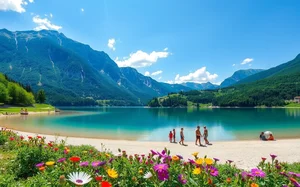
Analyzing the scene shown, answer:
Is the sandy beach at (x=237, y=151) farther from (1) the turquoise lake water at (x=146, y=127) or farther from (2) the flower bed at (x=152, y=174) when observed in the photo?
(1) the turquoise lake water at (x=146, y=127)

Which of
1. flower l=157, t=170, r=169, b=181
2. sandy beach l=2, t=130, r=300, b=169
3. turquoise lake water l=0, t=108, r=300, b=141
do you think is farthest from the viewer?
turquoise lake water l=0, t=108, r=300, b=141

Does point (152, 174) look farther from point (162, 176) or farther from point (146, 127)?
point (146, 127)

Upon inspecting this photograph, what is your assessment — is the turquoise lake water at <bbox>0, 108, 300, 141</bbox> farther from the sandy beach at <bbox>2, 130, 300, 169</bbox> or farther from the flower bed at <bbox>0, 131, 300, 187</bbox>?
the flower bed at <bbox>0, 131, 300, 187</bbox>

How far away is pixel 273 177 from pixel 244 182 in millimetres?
1798

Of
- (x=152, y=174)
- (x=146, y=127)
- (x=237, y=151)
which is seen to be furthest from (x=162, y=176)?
(x=146, y=127)

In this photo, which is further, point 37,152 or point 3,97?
point 3,97

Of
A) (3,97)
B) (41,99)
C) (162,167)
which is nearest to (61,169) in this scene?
(162,167)

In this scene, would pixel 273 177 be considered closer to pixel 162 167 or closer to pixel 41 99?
pixel 162 167

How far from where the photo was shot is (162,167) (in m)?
3.44

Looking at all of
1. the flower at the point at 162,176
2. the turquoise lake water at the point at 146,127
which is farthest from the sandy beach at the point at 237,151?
the flower at the point at 162,176

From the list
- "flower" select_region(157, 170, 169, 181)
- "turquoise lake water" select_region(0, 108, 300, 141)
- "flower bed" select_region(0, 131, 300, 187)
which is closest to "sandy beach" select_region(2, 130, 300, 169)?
"flower bed" select_region(0, 131, 300, 187)

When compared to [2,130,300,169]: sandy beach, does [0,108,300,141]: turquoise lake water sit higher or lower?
lower

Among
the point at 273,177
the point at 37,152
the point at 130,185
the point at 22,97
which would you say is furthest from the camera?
the point at 22,97

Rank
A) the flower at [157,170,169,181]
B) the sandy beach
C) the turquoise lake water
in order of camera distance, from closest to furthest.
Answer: the flower at [157,170,169,181], the sandy beach, the turquoise lake water
